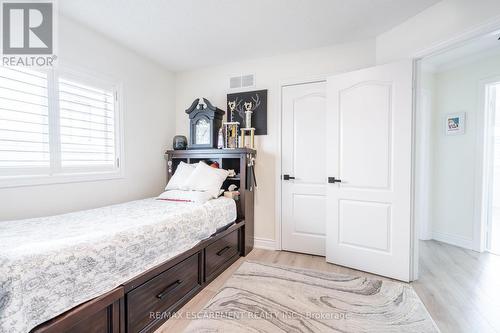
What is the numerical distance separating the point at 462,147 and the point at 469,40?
6.23 feet

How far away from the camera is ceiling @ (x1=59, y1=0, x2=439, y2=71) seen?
195 cm

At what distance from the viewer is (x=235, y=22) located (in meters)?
2.20

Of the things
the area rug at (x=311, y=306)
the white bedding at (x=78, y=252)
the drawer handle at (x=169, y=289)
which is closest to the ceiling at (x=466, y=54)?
the area rug at (x=311, y=306)

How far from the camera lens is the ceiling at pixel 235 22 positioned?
1947 millimetres

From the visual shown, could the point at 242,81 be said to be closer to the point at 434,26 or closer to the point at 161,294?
the point at 434,26

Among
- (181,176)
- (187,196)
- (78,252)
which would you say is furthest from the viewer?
(181,176)

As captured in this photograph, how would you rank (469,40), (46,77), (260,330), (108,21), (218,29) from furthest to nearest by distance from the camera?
(218,29), (108,21), (46,77), (469,40), (260,330)

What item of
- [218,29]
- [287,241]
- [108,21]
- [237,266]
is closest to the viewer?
[108,21]

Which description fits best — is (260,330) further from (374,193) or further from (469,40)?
(469,40)

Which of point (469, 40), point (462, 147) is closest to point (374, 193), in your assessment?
point (469, 40)

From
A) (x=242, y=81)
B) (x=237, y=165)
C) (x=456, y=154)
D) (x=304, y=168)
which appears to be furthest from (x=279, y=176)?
(x=456, y=154)

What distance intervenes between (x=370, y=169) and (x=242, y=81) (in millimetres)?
1978

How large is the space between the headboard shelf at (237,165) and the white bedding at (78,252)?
810mm

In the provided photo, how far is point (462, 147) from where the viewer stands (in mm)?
3070
